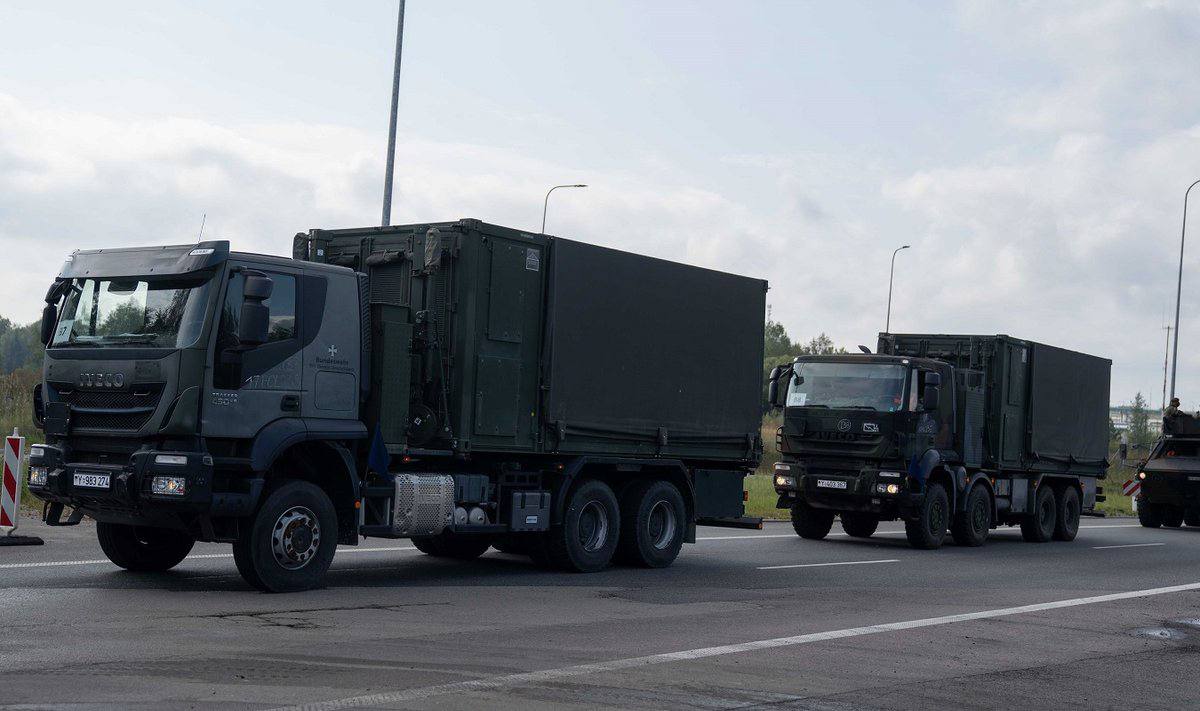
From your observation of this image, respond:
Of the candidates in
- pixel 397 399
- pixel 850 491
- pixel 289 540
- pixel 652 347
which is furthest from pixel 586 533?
pixel 850 491

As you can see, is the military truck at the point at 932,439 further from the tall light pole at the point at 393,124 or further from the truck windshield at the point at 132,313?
the truck windshield at the point at 132,313

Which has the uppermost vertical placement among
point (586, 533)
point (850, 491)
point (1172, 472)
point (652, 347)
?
point (652, 347)

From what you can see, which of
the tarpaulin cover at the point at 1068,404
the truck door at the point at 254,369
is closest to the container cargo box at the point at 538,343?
the truck door at the point at 254,369

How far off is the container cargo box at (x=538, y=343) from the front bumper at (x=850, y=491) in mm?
3796

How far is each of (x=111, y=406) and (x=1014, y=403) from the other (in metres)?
16.2

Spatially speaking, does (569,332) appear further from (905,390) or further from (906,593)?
(905,390)

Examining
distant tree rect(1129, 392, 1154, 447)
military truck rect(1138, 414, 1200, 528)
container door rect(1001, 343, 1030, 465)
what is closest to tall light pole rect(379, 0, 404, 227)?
container door rect(1001, 343, 1030, 465)

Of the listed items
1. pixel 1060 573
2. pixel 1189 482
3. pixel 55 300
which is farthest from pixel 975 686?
pixel 1189 482

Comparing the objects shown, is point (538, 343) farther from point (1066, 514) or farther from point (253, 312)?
point (1066, 514)

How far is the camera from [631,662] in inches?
356

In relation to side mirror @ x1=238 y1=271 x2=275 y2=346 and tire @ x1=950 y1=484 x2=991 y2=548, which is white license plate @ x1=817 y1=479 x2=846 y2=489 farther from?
side mirror @ x1=238 y1=271 x2=275 y2=346

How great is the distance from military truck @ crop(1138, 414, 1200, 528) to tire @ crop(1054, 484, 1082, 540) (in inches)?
236

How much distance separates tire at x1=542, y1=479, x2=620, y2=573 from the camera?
14703 millimetres

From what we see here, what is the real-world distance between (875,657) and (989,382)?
1415 centimetres
